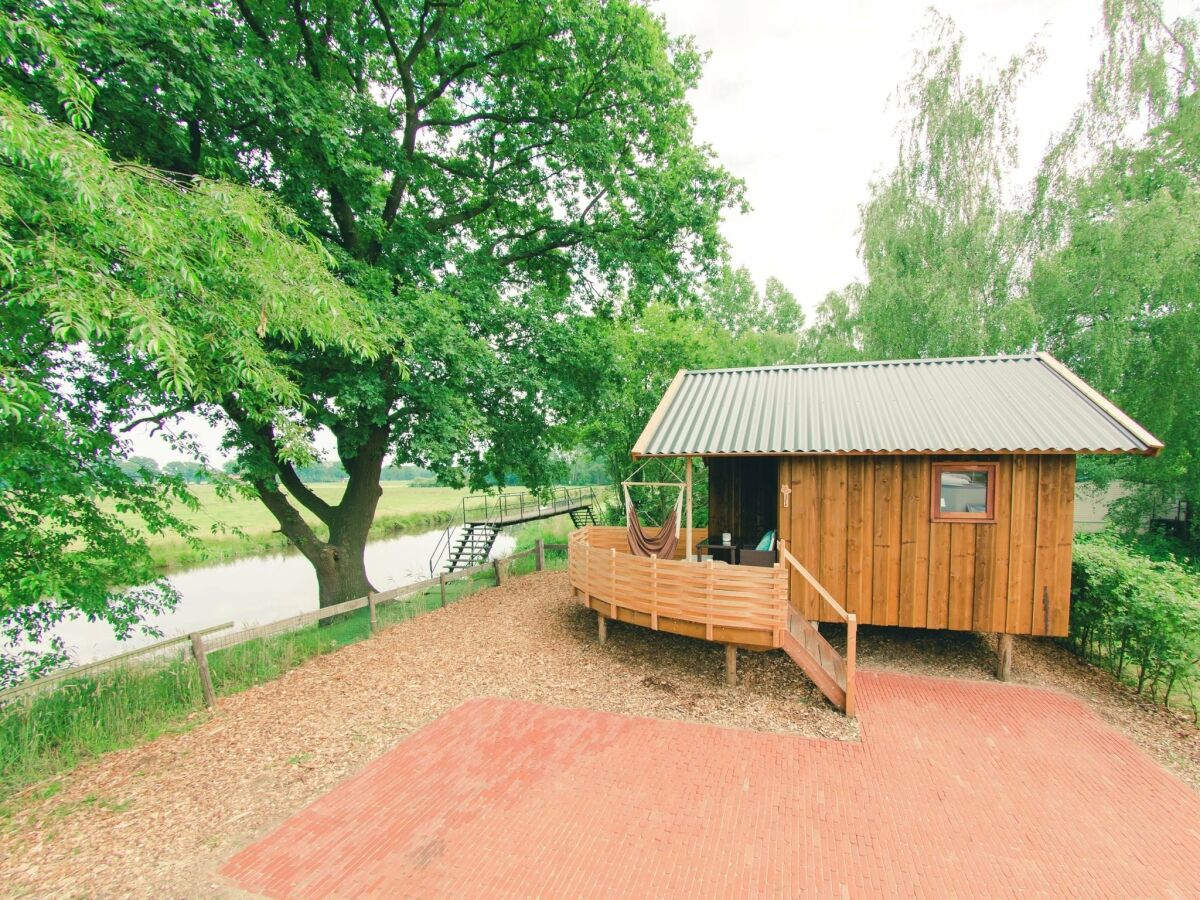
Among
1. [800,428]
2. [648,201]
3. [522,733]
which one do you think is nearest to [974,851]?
[522,733]

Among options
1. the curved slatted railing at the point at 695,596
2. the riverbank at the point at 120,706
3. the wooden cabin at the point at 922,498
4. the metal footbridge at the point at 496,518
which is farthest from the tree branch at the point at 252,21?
the curved slatted railing at the point at 695,596

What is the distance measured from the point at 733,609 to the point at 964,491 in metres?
3.64

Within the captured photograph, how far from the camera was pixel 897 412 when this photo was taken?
7.39 m

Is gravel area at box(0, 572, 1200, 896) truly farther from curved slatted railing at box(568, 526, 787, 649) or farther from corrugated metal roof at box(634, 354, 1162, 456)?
corrugated metal roof at box(634, 354, 1162, 456)

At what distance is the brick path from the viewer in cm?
338

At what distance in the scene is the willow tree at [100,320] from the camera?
3.63 meters

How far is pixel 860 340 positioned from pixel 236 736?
20536mm

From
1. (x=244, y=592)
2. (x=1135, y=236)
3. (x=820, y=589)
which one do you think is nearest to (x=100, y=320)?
(x=820, y=589)

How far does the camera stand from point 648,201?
32.8 feet

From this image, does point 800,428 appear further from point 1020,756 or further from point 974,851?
point 974,851

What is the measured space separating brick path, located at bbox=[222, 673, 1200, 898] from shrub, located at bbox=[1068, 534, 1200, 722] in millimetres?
1298

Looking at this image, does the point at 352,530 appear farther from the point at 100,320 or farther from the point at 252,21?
the point at 252,21

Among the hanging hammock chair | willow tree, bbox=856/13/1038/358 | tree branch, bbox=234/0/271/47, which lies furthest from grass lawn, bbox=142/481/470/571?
willow tree, bbox=856/13/1038/358

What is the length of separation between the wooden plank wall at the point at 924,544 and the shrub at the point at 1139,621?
0.72 metres
